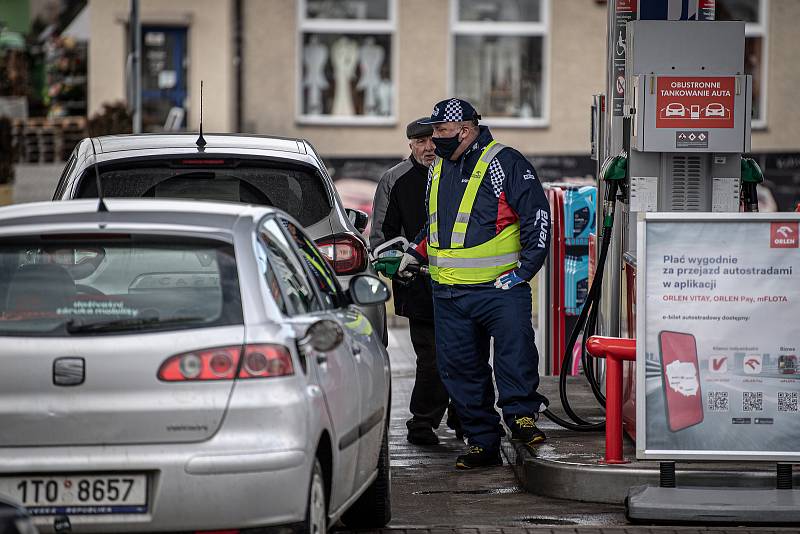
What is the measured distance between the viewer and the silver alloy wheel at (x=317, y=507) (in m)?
5.34

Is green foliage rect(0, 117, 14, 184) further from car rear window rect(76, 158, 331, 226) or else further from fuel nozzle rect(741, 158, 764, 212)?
fuel nozzle rect(741, 158, 764, 212)

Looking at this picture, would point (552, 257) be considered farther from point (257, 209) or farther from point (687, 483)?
point (257, 209)

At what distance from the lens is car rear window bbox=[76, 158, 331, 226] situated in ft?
26.3

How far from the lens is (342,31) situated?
24.1 m

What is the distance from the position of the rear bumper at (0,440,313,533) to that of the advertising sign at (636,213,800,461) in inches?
103

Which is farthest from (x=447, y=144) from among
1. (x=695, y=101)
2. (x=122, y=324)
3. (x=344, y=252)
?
(x=122, y=324)

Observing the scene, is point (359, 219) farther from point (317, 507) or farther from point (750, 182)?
point (317, 507)

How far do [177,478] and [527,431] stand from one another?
3563 mm

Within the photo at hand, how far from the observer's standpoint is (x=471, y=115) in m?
8.37

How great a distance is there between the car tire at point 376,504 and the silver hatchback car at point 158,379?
1224mm

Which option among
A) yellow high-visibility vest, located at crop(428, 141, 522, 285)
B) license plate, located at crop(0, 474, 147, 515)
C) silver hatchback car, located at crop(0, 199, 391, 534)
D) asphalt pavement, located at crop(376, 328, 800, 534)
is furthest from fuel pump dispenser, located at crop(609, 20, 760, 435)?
license plate, located at crop(0, 474, 147, 515)

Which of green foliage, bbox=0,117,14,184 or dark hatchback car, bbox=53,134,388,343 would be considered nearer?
dark hatchback car, bbox=53,134,388,343

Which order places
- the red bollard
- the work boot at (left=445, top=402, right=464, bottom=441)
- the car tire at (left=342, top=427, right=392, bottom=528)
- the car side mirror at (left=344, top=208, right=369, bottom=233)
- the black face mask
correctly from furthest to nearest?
the car side mirror at (left=344, top=208, right=369, bottom=233), the work boot at (left=445, top=402, right=464, bottom=441), the black face mask, the red bollard, the car tire at (left=342, top=427, right=392, bottom=528)

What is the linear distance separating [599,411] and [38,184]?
14638 millimetres
